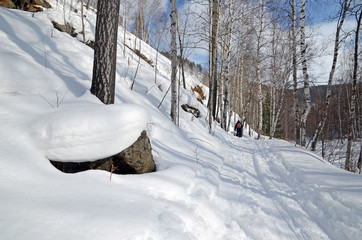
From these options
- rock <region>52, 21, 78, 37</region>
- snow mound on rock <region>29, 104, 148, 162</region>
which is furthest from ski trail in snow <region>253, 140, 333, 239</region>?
rock <region>52, 21, 78, 37</region>

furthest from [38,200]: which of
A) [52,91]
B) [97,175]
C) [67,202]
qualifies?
[52,91]

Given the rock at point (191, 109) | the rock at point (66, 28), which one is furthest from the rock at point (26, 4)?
the rock at point (191, 109)

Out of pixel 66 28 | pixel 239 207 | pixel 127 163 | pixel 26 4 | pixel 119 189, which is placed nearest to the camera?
pixel 119 189

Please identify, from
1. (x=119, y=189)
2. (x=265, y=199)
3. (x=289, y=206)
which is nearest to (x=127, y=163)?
(x=119, y=189)

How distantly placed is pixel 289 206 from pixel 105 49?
13.0 feet

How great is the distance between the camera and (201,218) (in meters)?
1.71

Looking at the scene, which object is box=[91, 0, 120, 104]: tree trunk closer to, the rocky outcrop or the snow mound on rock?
the snow mound on rock

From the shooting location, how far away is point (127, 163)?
7.27ft

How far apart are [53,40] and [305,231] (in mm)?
8198

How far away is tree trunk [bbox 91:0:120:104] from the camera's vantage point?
2.94 metres

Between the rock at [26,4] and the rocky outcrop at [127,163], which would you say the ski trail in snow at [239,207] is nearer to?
the rocky outcrop at [127,163]

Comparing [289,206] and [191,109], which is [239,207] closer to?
[289,206]

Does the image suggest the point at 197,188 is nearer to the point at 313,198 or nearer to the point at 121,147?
the point at 121,147

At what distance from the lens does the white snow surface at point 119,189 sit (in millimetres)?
1169
